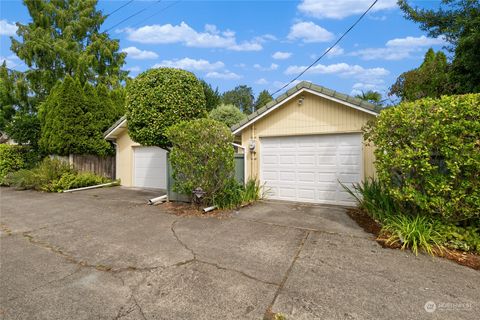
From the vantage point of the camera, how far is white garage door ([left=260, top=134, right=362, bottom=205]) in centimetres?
A: 706

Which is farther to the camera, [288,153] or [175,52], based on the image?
[175,52]

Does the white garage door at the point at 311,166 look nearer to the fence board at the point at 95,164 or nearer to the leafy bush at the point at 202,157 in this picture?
the leafy bush at the point at 202,157

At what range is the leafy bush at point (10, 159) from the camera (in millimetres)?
12328

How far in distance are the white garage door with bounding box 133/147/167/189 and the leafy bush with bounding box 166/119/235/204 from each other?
462cm

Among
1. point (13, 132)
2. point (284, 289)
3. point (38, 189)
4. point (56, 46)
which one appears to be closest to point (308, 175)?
point (284, 289)

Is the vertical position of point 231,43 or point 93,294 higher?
point 231,43

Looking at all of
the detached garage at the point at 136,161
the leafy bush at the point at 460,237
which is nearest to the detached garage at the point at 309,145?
the leafy bush at the point at 460,237

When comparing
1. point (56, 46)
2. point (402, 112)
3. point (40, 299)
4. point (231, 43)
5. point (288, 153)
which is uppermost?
point (56, 46)

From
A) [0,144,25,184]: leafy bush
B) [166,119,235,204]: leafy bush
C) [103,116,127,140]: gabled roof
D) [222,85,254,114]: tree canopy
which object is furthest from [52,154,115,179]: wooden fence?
[222,85,254,114]: tree canopy

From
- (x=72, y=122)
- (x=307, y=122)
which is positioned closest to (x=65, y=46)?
(x=72, y=122)

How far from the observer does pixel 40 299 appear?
2.78m

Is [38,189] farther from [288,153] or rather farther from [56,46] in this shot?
[56,46]

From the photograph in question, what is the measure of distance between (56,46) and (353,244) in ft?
74.3

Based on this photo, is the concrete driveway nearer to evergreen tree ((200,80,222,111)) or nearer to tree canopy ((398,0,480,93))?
tree canopy ((398,0,480,93))
